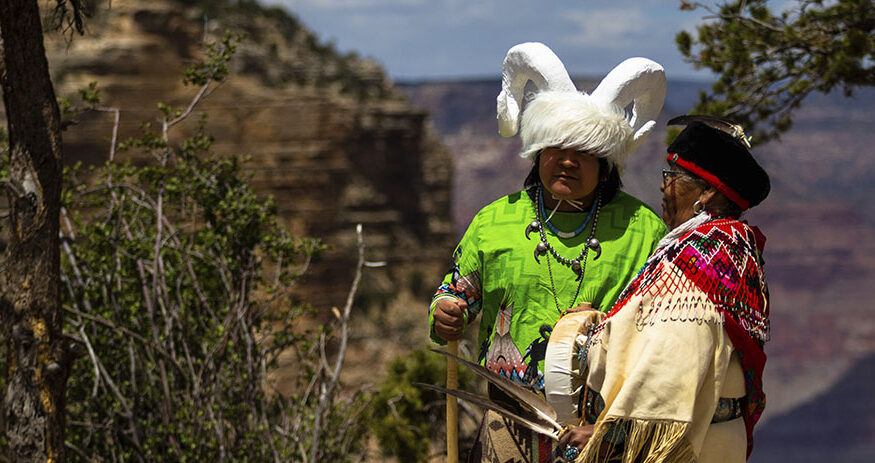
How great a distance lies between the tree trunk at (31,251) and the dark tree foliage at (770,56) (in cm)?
327

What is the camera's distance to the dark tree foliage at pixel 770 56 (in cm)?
564

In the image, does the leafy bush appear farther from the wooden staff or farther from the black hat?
the black hat

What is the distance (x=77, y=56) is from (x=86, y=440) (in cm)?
1991

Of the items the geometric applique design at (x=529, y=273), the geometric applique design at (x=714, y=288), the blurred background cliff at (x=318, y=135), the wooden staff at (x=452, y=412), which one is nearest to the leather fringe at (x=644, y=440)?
the geometric applique design at (x=714, y=288)

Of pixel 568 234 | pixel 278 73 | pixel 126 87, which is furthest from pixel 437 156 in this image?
pixel 568 234

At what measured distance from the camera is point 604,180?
2.91 meters

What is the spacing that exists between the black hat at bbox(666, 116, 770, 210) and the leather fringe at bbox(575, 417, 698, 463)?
0.55 meters

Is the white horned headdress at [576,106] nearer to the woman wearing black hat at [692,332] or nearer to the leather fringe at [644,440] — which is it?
the woman wearing black hat at [692,332]

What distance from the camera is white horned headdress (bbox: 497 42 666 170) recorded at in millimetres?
2795

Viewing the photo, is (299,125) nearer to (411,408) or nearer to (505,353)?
(411,408)

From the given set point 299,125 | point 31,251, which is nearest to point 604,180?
point 31,251

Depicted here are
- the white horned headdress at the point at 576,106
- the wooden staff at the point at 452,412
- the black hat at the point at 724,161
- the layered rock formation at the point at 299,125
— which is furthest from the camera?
the layered rock formation at the point at 299,125

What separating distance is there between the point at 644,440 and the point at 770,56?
3.92m

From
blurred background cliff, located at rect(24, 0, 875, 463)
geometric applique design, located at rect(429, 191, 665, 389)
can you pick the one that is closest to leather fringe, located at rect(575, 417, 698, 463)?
geometric applique design, located at rect(429, 191, 665, 389)
